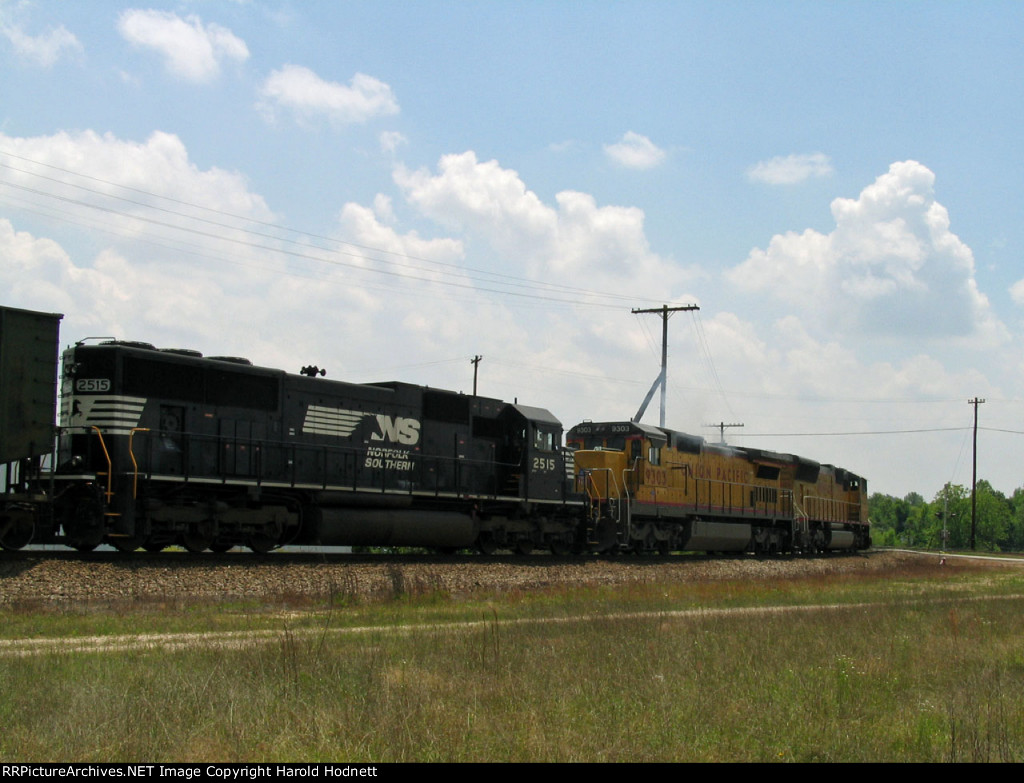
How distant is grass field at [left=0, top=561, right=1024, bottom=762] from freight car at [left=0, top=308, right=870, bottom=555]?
3.77 m

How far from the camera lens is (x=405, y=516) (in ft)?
70.8

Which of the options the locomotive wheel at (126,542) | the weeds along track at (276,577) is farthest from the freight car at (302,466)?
the weeds along track at (276,577)

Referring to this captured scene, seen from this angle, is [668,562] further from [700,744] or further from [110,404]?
[700,744]

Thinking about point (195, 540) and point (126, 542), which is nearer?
point (126, 542)

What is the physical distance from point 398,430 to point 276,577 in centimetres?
604

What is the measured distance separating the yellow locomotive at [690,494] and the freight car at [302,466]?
2.9 inches

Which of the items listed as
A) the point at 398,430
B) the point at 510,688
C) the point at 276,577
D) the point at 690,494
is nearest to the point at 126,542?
the point at 276,577

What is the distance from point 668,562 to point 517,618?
12.9m

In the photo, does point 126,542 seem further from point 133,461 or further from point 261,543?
point 261,543

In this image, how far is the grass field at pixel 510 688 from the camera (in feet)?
21.4

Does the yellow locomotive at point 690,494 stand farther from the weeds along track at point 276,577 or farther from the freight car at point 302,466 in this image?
the weeds along track at point 276,577

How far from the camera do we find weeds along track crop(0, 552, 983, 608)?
14438 mm

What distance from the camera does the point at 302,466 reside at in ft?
66.0
